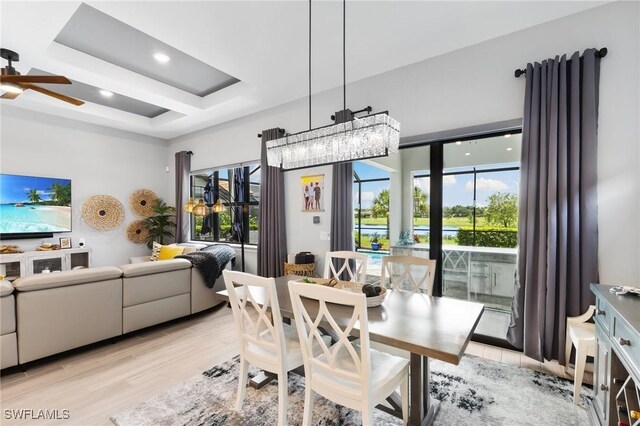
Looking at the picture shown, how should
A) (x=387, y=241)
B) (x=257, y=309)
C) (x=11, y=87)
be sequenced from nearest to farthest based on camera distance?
1. (x=257, y=309)
2. (x=11, y=87)
3. (x=387, y=241)

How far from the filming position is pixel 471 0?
89.8 inches

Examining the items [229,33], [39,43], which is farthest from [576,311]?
[39,43]

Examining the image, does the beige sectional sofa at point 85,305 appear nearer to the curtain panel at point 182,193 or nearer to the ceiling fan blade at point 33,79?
the ceiling fan blade at point 33,79

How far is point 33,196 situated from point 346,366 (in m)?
5.68

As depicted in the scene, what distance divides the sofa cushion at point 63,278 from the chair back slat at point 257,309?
172 cm

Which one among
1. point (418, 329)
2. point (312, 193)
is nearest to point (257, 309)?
point (418, 329)

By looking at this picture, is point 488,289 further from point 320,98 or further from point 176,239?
point 176,239

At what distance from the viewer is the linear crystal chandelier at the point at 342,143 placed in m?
2.00

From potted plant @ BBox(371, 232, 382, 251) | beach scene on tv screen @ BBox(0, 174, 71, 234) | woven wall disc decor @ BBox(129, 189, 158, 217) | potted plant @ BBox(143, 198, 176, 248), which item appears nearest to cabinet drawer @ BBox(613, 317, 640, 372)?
potted plant @ BBox(371, 232, 382, 251)

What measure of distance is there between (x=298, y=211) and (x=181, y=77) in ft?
7.79

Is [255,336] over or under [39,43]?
under

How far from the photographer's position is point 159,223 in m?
6.13

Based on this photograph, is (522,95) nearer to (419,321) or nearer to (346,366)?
(419,321)

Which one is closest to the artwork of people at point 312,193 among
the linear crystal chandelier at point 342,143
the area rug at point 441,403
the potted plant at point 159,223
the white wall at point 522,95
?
the white wall at point 522,95
